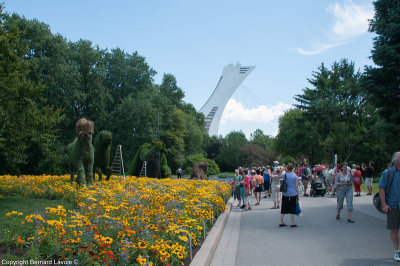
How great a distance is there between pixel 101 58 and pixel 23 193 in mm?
29634

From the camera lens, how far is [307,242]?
25.0ft

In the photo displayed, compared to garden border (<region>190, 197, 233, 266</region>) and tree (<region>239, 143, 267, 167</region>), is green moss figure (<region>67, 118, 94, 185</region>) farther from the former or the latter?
tree (<region>239, 143, 267, 167</region>)

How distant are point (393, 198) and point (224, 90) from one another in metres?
104

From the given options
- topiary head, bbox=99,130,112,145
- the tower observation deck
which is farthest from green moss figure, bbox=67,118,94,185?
the tower observation deck

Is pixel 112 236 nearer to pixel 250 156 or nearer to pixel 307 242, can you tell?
pixel 307 242

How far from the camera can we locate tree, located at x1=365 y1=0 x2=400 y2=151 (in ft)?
37.7

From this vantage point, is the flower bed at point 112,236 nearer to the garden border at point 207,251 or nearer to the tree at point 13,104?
the garden border at point 207,251

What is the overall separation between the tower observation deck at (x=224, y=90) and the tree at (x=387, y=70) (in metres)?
93.8

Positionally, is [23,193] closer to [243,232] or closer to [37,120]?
[37,120]

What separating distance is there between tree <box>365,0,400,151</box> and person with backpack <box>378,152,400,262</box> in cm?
645

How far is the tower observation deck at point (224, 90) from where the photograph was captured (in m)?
108

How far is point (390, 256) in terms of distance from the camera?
634cm

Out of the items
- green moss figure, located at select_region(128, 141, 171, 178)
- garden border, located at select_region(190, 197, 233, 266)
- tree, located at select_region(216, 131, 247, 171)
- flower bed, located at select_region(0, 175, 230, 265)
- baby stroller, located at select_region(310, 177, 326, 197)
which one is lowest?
garden border, located at select_region(190, 197, 233, 266)

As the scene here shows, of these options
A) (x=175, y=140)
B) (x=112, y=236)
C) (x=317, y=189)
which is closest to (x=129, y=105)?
(x=175, y=140)
